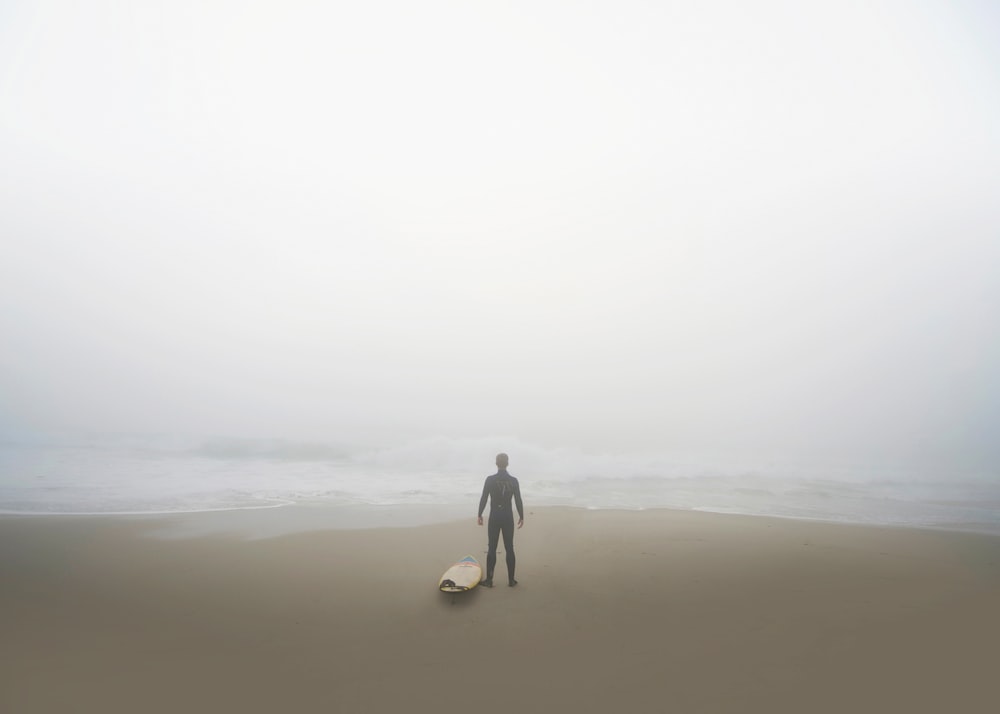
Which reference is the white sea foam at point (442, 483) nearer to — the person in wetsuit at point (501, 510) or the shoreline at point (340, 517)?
the shoreline at point (340, 517)

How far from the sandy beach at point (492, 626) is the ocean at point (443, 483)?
4.80 m

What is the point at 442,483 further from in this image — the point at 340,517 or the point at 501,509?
the point at 501,509

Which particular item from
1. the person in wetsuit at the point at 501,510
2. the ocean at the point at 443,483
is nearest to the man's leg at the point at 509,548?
the person in wetsuit at the point at 501,510

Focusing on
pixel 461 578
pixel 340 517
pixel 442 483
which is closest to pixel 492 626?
pixel 461 578

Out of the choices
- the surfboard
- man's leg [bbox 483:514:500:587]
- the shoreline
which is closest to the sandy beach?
the surfboard

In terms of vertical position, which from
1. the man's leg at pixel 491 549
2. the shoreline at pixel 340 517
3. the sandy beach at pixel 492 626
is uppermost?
the man's leg at pixel 491 549

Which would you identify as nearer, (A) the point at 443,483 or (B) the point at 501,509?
(B) the point at 501,509

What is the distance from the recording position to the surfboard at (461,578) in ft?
24.1

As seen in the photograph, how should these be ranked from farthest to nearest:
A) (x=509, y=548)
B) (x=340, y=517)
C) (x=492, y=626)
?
1. (x=340, y=517)
2. (x=509, y=548)
3. (x=492, y=626)

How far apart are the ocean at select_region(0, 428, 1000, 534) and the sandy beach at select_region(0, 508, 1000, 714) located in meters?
4.80

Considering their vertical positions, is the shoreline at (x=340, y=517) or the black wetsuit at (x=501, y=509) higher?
the black wetsuit at (x=501, y=509)

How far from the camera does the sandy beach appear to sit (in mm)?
4922

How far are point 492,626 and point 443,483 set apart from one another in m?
15.1

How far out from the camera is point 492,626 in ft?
21.4
